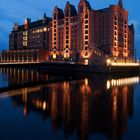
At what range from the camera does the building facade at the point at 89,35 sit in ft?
368

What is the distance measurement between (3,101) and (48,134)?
1494cm

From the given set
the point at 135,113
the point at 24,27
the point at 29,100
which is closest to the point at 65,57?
the point at 24,27

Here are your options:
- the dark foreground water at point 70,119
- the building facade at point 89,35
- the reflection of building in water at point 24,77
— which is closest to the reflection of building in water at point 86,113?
the dark foreground water at point 70,119

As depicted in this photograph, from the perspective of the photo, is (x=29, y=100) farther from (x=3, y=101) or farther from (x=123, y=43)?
(x=123, y=43)

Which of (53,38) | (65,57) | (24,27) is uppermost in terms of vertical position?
(24,27)

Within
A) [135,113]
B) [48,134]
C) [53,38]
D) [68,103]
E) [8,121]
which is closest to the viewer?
[48,134]

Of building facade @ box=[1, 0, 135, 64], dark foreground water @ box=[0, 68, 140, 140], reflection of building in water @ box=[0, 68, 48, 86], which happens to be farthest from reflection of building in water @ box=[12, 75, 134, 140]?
building facade @ box=[1, 0, 135, 64]

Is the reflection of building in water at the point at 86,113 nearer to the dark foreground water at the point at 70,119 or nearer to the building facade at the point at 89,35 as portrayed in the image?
the dark foreground water at the point at 70,119

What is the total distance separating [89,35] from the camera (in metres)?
113

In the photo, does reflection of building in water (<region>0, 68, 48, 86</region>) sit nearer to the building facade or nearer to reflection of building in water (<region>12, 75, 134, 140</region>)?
reflection of building in water (<region>12, 75, 134, 140</region>)

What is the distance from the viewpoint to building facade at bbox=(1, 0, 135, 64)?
112 metres

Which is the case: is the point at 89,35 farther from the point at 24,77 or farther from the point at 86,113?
the point at 86,113

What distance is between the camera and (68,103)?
30.3m

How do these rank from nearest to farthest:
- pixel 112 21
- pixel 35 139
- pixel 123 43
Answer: pixel 35 139, pixel 112 21, pixel 123 43
